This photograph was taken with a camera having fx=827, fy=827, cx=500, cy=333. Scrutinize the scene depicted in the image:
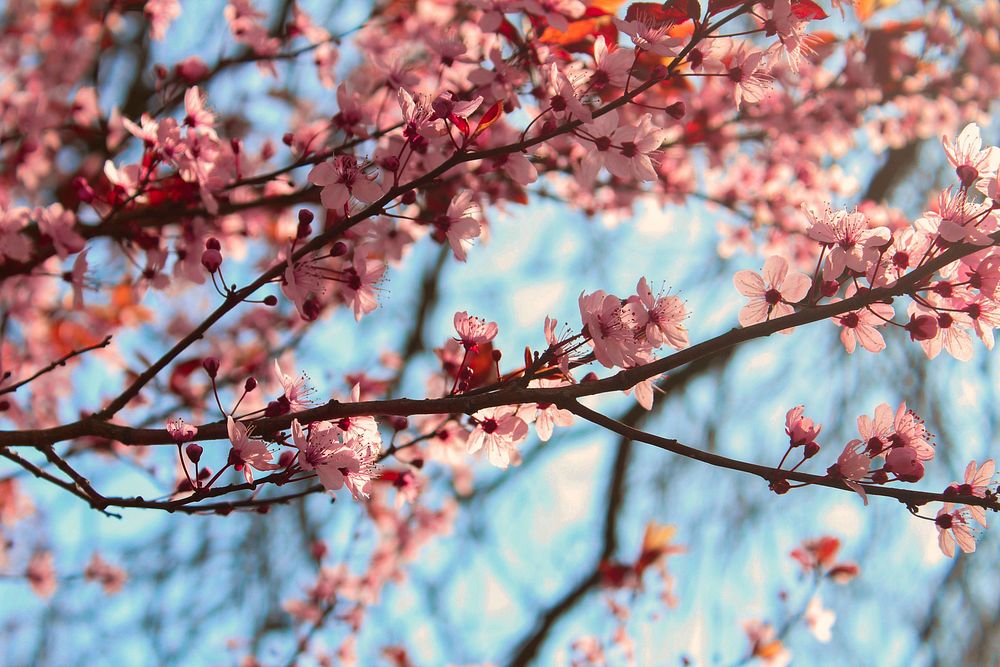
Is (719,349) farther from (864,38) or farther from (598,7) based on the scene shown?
(864,38)

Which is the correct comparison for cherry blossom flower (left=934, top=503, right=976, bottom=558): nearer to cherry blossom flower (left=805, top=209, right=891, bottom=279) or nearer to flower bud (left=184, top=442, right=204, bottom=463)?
cherry blossom flower (left=805, top=209, right=891, bottom=279)

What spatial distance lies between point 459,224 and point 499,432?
0.40 metres

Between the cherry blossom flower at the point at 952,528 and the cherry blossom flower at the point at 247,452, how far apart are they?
44.4 inches

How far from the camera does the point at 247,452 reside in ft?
4.45

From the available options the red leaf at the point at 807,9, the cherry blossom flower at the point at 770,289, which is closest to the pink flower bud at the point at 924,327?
the cherry blossom flower at the point at 770,289

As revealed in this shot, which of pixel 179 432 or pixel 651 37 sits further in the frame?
pixel 651 37

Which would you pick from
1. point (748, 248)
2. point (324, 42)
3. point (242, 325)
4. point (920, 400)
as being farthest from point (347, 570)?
point (920, 400)

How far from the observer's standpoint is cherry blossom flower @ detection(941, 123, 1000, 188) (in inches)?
53.4

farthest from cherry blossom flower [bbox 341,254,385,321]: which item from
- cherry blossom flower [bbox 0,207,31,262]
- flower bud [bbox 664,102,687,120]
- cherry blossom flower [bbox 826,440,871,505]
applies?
cherry blossom flower [bbox 826,440,871,505]

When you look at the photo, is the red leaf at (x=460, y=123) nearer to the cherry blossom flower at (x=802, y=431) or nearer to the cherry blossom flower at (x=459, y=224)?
the cherry blossom flower at (x=459, y=224)

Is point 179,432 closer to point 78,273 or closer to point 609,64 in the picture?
point 78,273

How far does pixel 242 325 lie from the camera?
12.5ft

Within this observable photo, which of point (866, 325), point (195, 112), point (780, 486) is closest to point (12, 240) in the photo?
point (195, 112)

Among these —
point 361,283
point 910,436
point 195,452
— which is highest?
point 361,283
